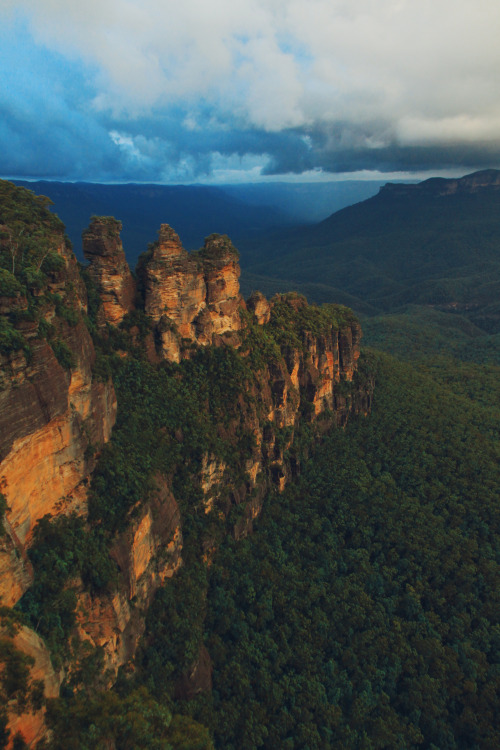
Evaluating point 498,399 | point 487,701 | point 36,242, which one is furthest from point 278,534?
point 498,399

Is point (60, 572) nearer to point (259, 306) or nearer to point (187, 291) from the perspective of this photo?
point (187, 291)

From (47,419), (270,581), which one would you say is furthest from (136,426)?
(270,581)

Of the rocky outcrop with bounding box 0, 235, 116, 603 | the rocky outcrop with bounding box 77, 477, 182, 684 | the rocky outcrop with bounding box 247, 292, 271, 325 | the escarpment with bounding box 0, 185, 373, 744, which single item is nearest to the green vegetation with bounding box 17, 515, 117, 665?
the escarpment with bounding box 0, 185, 373, 744

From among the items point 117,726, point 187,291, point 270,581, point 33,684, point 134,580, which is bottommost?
point 270,581

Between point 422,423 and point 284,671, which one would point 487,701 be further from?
point 422,423

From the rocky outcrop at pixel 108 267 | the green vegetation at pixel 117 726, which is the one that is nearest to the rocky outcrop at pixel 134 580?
the green vegetation at pixel 117 726
